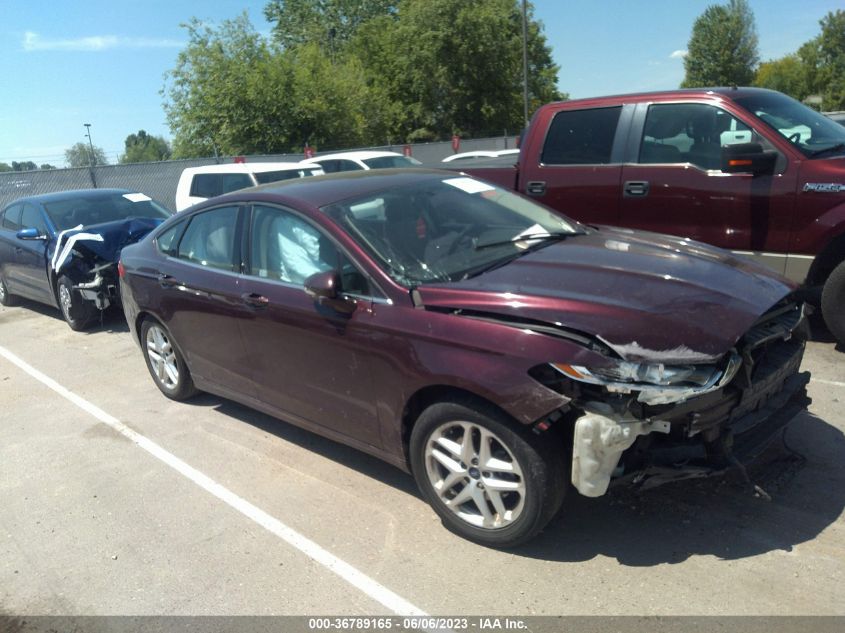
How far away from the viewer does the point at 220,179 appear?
40.0 feet

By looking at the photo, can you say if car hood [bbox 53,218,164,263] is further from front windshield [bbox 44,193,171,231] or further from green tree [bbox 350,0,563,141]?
green tree [bbox 350,0,563,141]

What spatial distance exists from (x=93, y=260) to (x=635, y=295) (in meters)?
7.18

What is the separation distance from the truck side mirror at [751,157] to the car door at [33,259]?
790cm

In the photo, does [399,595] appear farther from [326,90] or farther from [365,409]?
[326,90]

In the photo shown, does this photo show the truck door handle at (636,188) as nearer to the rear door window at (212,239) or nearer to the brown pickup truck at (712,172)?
the brown pickup truck at (712,172)

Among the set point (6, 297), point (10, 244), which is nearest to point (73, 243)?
point (10, 244)

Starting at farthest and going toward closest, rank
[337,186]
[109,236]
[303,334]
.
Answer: [109,236] → [337,186] → [303,334]

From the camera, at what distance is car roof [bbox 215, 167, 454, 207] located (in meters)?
4.06

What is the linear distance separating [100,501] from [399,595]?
2.18 meters

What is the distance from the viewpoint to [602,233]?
14.4 ft

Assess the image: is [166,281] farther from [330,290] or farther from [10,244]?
[10,244]

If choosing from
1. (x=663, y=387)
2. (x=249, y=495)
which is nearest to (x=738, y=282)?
(x=663, y=387)

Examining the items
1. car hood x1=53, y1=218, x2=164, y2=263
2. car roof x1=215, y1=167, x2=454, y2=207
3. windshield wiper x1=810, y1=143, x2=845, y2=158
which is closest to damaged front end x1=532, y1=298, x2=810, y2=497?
car roof x1=215, y1=167, x2=454, y2=207

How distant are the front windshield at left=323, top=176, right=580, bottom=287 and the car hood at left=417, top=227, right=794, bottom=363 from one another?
0.19 m
